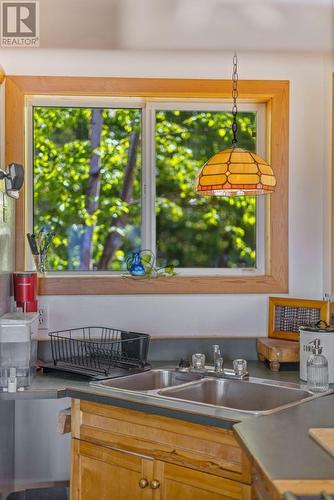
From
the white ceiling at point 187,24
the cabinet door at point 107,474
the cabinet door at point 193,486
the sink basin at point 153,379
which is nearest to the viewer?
the cabinet door at point 193,486

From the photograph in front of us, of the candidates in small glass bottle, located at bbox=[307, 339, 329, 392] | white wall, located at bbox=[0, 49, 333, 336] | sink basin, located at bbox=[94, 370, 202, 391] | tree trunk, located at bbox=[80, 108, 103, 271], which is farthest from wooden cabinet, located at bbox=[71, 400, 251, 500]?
tree trunk, located at bbox=[80, 108, 103, 271]

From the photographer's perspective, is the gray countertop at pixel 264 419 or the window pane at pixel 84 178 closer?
the gray countertop at pixel 264 419

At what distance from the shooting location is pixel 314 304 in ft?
9.86

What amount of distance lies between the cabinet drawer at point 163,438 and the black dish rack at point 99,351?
22 centimetres

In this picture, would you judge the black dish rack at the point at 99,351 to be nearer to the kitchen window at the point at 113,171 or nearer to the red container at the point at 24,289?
the red container at the point at 24,289

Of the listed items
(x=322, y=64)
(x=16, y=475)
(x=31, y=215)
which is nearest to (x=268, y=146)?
(x=322, y=64)

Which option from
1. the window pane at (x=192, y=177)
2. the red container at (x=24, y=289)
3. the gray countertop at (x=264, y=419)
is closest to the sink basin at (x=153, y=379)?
the gray countertop at (x=264, y=419)

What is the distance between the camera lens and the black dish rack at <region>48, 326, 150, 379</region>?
9.19 ft

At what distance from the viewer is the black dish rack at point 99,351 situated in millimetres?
2801

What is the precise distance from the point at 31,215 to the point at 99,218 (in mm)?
383

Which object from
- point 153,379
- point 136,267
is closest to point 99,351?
point 153,379

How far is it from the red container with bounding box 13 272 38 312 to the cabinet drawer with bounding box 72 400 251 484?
0.60 meters

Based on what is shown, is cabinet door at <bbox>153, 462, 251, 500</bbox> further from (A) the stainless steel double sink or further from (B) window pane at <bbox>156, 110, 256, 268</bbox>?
(B) window pane at <bbox>156, 110, 256, 268</bbox>

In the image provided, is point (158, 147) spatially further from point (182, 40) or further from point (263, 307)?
point (263, 307)
